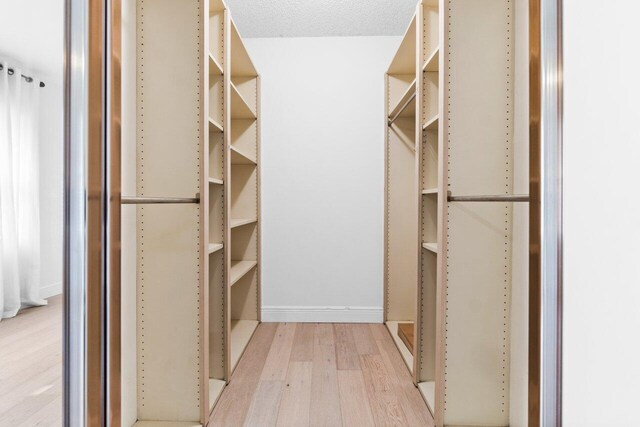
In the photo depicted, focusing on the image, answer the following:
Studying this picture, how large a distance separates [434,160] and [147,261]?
133cm

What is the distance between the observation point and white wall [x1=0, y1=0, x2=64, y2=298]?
698mm

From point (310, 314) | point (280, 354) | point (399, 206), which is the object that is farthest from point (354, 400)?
point (399, 206)

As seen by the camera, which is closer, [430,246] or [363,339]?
[430,246]

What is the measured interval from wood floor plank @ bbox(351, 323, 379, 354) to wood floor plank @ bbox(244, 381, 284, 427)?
0.63m

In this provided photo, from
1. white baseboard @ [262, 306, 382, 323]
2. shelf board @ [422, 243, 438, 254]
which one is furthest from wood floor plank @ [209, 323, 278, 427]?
shelf board @ [422, 243, 438, 254]

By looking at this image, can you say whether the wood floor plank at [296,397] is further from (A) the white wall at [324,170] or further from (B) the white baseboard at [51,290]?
(B) the white baseboard at [51,290]

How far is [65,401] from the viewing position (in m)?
0.70

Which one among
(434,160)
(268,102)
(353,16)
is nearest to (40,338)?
(434,160)

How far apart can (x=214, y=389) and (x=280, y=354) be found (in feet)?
1.84

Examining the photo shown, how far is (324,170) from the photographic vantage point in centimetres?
276

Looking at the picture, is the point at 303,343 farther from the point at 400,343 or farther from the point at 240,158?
the point at 240,158

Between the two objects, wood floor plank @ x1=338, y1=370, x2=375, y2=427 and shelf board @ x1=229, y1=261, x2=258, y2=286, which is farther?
shelf board @ x1=229, y1=261, x2=258, y2=286

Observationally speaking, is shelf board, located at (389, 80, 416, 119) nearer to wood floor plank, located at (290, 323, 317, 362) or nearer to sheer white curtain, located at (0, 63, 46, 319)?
wood floor plank, located at (290, 323, 317, 362)
